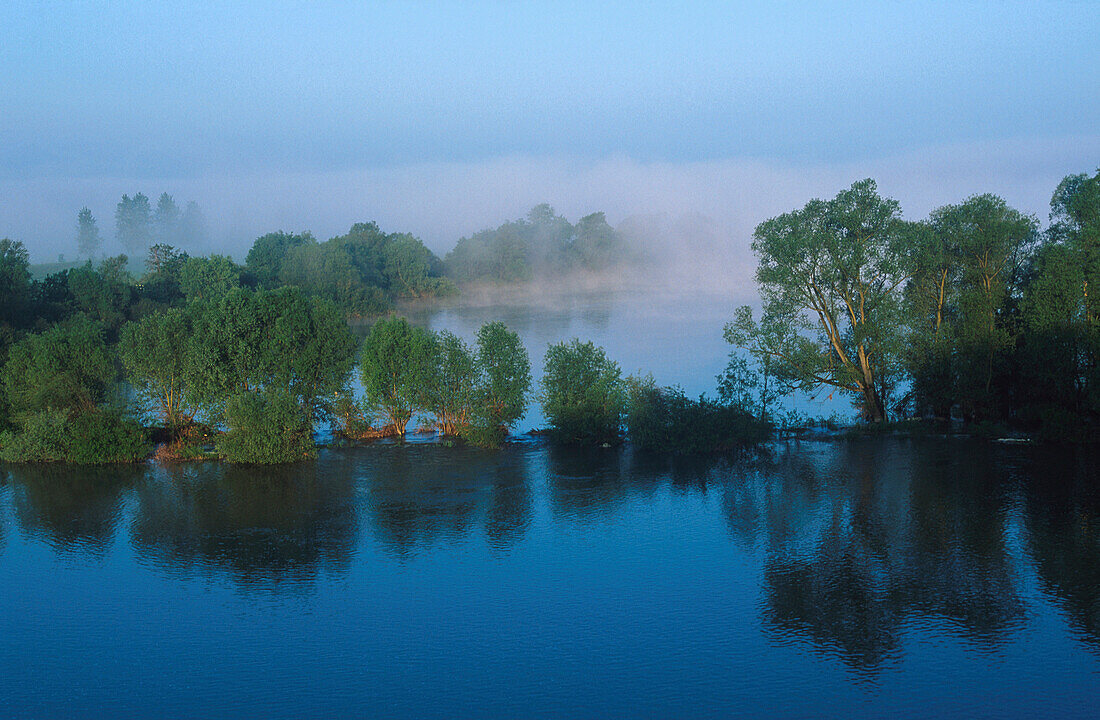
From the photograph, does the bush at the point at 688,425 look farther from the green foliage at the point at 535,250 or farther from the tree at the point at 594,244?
the tree at the point at 594,244

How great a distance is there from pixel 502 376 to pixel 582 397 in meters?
3.73

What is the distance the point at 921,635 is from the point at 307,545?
17.0m

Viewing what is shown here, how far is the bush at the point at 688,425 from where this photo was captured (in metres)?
36.3

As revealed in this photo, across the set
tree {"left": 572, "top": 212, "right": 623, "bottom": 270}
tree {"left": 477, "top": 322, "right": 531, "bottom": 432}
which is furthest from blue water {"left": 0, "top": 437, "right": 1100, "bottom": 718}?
tree {"left": 572, "top": 212, "right": 623, "bottom": 270}

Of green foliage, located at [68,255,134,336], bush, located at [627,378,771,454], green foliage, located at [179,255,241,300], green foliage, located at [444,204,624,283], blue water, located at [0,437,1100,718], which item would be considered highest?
green foliage, located at [444,204,624,283]

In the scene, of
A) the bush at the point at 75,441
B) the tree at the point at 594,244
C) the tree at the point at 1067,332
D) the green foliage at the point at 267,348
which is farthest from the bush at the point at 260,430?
the tree at the point at 594,244

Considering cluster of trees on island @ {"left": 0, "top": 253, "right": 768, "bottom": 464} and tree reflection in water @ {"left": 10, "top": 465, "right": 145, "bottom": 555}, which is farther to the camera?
cluster of trees on island @ {"left": 0, "top": 253, "right": 768, "bottom": 464}

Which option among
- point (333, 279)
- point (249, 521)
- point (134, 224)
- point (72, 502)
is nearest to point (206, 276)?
point (333, 279)

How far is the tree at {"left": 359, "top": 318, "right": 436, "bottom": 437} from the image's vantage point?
127 ft

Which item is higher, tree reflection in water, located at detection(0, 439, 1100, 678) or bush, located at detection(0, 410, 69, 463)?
bush, located at detection(0, 410, 69, 463)

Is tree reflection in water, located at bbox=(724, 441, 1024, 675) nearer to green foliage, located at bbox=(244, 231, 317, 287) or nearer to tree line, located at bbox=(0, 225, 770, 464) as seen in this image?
tree line, located at bbox=(0, 225, 770, 464)

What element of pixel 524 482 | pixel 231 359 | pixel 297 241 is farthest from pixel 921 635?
pixel 297 241

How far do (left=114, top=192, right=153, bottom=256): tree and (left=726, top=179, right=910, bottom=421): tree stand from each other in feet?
479

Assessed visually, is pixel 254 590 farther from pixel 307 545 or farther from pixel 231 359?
pixel 231 359
